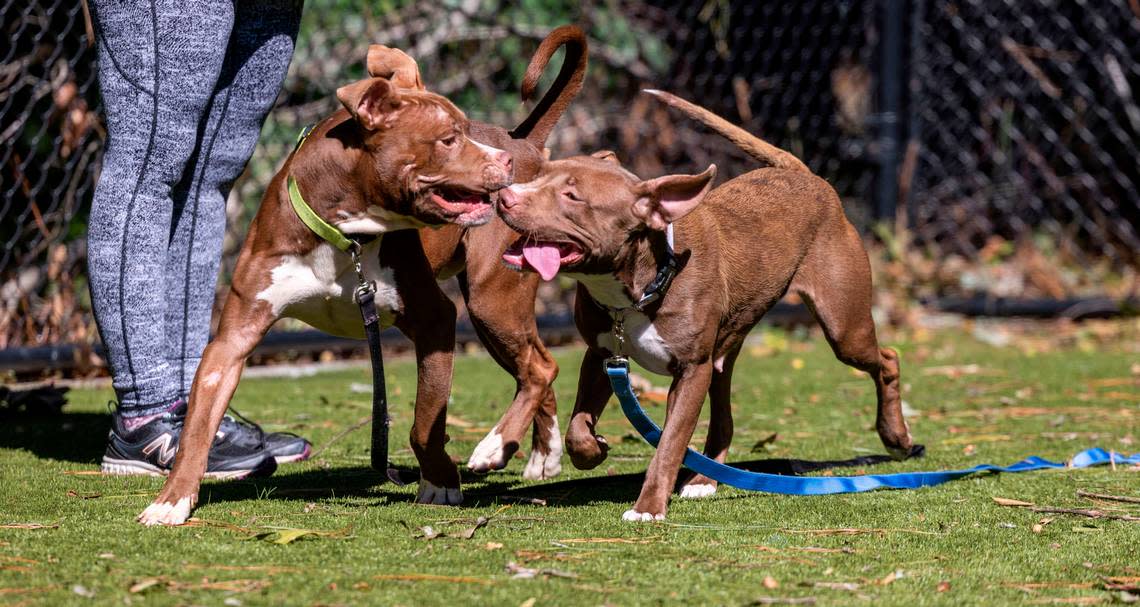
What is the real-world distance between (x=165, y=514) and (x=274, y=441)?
1.24 meters

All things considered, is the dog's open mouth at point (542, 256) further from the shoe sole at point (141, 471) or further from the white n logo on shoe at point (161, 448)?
the white n logo on shoe at point (161, 448)

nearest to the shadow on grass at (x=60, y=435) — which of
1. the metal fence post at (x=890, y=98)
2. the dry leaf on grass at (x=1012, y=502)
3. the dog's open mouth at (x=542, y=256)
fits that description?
the dog's open mouth at (x=542, y=256)

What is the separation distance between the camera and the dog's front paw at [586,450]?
3.87m

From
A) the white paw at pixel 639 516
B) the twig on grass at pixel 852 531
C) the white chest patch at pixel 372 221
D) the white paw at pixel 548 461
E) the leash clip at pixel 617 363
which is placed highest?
the white chest patch at pixel 372 221

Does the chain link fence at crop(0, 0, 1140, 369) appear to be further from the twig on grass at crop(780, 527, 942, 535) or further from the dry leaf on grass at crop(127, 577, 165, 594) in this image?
the twig on grass at crop(780, 527, 942, 535)

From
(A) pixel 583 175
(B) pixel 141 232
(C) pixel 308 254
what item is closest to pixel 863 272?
(A) pixel 583 175

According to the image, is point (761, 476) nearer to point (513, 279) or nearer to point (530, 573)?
point (513, 279)

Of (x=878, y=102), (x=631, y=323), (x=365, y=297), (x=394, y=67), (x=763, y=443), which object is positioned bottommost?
(x=878, y=102)

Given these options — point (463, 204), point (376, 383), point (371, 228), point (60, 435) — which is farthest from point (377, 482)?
point (60, 435)

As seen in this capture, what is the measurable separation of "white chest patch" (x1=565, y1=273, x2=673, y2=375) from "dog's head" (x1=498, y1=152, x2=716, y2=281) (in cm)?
6

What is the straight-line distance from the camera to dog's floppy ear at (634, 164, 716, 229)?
3664 mm

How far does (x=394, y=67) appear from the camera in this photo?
3988mm

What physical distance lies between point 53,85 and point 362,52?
5.86 ft

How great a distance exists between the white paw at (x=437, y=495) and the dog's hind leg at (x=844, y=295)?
4.48 ft
